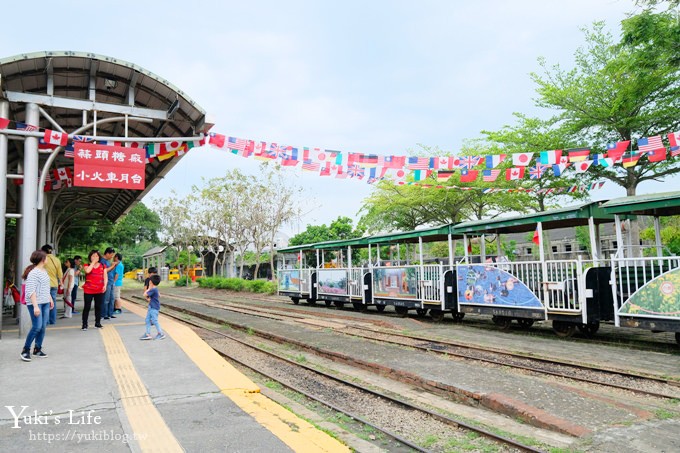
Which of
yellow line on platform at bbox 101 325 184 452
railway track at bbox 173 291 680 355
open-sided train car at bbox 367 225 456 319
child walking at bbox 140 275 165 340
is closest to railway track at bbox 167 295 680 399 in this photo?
railway track at bbox 173 291 680 355

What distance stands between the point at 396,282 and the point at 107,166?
9490 millimetres

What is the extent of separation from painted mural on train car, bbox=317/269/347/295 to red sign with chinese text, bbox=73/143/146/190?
10598 millimetres

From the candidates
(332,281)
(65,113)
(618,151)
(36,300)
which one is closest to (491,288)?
(618,151)

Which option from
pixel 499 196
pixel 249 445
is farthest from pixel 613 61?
pixel 249 445

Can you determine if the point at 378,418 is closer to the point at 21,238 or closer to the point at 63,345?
the point at 63,345

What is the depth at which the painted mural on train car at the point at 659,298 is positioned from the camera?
8.55 metres

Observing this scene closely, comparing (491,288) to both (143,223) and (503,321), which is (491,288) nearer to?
(503,321)

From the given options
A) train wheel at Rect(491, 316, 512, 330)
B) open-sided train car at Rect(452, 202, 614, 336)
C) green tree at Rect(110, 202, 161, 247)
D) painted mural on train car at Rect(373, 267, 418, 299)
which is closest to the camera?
open-sided train car at Rect(452, 202, 614, 336)

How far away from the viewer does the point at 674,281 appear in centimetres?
856

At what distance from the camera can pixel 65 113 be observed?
11430 millimetres

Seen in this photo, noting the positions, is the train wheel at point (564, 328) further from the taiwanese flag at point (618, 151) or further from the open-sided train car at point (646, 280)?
the taiwanese flag at point (618, 151)

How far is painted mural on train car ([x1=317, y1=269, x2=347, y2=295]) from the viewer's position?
63.5 ft

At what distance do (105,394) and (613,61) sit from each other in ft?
57.9

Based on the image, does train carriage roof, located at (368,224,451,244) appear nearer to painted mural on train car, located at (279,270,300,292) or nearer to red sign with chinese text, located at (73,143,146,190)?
painted mural on train car, located at (279,270,300,292)
